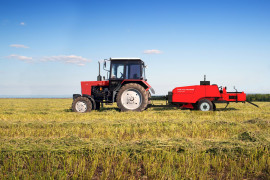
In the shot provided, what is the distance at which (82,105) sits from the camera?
995 cm

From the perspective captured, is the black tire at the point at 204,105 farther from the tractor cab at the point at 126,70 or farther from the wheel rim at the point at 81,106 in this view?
the wheel rim at the point at 81,106

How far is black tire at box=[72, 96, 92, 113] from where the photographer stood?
9.91m

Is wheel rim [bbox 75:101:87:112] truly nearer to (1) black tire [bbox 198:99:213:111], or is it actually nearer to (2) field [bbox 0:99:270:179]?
(1) black tire [bbox 198:99:213:111]

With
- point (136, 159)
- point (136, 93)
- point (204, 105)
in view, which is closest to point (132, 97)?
point (136, 93)

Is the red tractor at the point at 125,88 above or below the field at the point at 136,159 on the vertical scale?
above

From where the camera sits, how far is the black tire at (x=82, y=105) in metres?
9.91

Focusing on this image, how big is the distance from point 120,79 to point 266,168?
7013mm

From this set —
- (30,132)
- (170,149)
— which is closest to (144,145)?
(170,149)

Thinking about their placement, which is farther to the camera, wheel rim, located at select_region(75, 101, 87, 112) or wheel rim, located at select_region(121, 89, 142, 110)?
wheel rim, located at select_region(75, 101, 87, 112)

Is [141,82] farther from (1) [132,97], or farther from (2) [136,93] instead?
(1) [132,97]

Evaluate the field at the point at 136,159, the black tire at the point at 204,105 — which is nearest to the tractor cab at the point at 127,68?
the black tire at the point at 204,105

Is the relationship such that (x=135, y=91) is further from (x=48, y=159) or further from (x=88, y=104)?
(x=48, y=159)

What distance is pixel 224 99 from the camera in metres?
10.4

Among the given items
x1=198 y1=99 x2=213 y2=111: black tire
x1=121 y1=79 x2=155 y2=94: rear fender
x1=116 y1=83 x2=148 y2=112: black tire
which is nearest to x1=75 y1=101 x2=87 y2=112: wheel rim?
x1=116 y1=83 x2=148 y2=112: black tire
